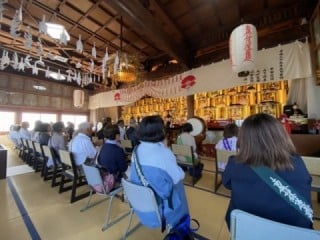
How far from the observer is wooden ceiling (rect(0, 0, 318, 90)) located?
356 centimetres

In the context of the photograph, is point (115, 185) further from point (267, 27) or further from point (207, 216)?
point (267, 27)

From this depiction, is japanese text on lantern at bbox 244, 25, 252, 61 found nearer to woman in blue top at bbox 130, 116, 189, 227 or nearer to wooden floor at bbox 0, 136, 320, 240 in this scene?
wooden floor at bbox 0, 136, 320, 240

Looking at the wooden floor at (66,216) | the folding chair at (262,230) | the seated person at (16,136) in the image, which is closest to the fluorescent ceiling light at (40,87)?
the seated person at (16,136)

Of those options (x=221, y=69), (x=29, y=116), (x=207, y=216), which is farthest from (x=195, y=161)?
(x=29, y=116)

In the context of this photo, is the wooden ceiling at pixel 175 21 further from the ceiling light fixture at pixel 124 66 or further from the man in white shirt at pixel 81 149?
the man in white shirt at pixel 81 149

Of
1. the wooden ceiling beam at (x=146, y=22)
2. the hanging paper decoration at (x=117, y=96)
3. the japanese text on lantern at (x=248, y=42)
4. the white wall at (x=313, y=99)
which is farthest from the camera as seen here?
the hanging paper decoration at (x=117, y=96)

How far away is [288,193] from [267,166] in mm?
146

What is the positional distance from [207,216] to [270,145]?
1589 mm

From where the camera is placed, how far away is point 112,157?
2.22 metres

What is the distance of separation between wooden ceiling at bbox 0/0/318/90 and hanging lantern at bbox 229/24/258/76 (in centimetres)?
93

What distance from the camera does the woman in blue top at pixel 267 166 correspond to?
0.89 meters

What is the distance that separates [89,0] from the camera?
348cm

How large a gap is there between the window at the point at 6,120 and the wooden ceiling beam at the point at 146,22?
27.9 ft

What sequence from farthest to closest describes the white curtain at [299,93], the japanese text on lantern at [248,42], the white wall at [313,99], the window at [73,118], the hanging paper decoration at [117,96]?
the window at [73,118] < the hanging paper decoration at [117,96] < the white curtain at [299,93] < the white wall at [313,99] < the japanese text on lantern at [248,42]
